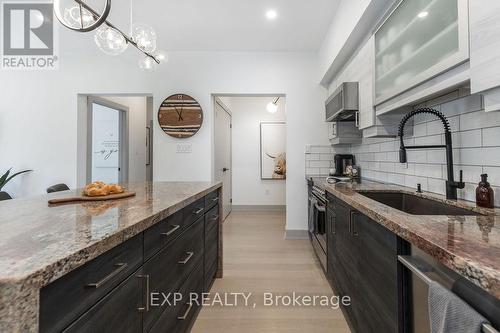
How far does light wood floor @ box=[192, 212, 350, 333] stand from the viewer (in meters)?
1.75

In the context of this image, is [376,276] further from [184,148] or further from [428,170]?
[184,148]

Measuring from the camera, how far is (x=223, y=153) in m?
4.77

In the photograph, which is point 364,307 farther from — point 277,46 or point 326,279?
point 277,46

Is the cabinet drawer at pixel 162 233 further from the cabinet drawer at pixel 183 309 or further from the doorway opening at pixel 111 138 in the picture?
the doorway opening at pixel 111 138

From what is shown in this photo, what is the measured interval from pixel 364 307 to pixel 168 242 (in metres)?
1.06

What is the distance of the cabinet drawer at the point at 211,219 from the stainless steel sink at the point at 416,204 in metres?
1.19

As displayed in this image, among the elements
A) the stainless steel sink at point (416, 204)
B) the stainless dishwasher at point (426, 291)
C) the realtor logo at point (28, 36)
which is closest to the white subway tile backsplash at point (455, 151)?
the stainless steel sink at point (416, 204)

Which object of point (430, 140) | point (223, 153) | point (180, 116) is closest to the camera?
point (430, 140)

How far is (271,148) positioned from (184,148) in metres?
2.40

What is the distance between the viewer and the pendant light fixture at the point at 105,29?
1.60 metres

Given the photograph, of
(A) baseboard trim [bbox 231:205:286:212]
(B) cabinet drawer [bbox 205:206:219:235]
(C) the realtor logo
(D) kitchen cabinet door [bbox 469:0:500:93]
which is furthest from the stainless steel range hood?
(A) baseboard trim [bbox 231:205:286:212]

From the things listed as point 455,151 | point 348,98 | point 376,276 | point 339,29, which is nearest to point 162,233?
point 376,276

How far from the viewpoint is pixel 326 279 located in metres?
2.37

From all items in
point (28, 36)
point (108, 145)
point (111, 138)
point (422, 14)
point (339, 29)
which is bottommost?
point (108, 145)
